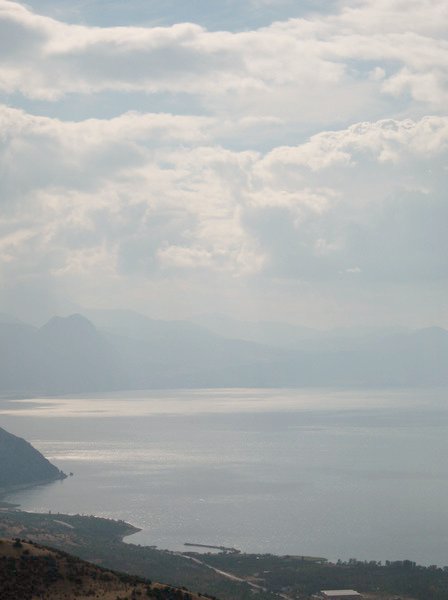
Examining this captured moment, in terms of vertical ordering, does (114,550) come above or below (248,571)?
above

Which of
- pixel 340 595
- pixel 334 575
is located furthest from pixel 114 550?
pixel 340 595

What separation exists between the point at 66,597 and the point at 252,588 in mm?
48026

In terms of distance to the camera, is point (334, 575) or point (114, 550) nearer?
point (334, 575)

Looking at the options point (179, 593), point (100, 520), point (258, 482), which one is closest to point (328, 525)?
point (100, 520)

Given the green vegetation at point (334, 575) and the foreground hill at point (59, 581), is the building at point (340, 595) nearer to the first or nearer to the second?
the green vegetation at point (334, 575)

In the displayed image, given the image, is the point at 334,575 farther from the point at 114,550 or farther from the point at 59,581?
the point at 59,581

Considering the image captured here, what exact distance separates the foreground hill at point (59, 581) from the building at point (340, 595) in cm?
3929

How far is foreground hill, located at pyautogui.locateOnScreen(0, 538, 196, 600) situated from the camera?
5703 cm

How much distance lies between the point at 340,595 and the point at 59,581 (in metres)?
Answer: 46.6

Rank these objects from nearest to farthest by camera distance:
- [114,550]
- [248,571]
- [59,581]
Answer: [59,581] → [248,571] → [114,550]

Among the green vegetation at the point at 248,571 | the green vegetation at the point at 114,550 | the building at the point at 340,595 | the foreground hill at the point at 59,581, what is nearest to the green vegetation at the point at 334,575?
the green vegetation at the point at 248,571

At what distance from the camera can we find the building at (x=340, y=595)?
312ft

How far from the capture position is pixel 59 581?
5931 cm

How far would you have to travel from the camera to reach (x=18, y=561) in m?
61.7
